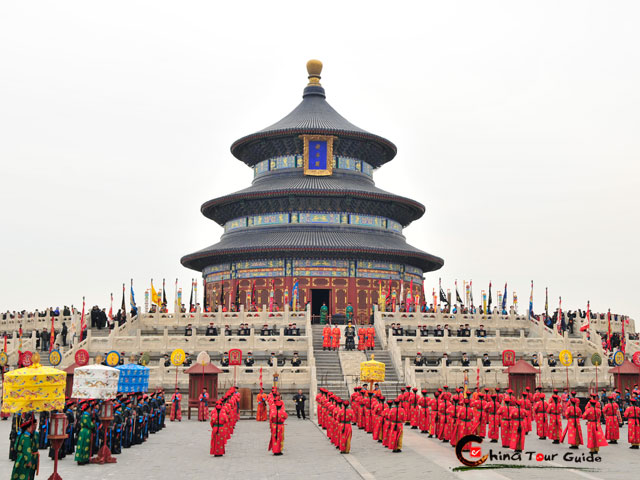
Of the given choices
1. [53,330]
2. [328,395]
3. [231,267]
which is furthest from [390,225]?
[328,395]

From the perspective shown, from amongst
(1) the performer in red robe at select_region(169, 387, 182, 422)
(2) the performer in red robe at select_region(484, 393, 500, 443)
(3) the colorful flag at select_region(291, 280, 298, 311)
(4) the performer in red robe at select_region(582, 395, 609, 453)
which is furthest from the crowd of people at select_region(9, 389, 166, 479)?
(3) the colorful flag at select_region(291, 280, 298, 311)

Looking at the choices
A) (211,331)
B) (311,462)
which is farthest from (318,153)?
(311,462)

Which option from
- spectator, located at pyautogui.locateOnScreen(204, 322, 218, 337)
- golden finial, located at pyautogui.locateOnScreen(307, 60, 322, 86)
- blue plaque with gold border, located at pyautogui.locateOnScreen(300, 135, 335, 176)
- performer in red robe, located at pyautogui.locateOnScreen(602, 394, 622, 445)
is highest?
golden finial, located at pyautogui.locateOnScreen(307, 60, 322, 86)

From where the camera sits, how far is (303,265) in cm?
5497

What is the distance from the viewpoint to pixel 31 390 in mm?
16062

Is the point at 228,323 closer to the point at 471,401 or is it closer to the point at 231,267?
the point at 231,267

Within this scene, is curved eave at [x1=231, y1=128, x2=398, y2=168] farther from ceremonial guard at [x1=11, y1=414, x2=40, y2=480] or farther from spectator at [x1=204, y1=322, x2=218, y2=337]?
ceremonial guard at [x1=11, y1=414, x2=40, y2=480]

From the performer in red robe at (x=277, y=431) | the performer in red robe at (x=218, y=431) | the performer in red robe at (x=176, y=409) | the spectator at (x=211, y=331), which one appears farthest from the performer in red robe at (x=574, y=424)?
the spectator at (x=211, y=331)

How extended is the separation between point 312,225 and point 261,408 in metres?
26.3

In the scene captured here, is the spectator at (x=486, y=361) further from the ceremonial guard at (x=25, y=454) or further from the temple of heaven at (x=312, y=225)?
the ceremonial guard at (x=25, y=454)

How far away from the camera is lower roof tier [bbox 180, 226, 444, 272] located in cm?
5334

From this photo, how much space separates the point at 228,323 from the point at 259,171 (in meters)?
23.1

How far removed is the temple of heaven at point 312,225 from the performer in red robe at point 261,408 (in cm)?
1852

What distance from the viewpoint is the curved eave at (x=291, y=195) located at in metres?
56.0
